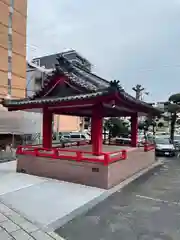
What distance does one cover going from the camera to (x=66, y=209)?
498cm

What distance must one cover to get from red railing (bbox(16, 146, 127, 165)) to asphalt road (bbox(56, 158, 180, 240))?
114 cm

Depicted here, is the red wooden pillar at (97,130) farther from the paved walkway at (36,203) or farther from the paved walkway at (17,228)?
the paved walkway at (17,228)

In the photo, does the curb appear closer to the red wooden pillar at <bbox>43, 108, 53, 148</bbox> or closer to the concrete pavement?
the concrete pavement

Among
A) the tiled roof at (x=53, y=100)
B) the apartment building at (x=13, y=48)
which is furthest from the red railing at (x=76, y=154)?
the apartment building at (x=13, y=48)

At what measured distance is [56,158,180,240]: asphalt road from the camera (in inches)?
151

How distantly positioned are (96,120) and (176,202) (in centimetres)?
370

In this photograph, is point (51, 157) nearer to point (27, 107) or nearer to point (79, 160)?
point (79, 160)

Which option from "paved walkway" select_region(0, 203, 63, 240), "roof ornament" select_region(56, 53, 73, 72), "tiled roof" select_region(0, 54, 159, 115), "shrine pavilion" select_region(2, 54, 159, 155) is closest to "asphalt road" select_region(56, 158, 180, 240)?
"paved walkway" select_region(0, 203, 63, 240)

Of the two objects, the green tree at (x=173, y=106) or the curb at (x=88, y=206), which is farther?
the green tree at (x=173, y=106)

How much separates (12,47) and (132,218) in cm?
2078

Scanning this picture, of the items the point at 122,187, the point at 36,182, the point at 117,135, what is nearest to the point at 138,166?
the point at 122,187

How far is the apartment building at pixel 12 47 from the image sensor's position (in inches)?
795

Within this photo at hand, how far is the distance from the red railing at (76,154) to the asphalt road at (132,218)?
3.73 ft

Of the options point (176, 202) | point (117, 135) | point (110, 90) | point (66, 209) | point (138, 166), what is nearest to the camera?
point (66, 209)
